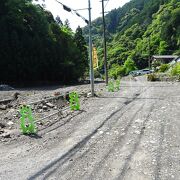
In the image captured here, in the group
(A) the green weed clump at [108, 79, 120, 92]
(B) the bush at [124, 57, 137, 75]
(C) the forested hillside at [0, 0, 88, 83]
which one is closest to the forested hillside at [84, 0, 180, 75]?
(B) the bush at [124, 57, 137, 75]

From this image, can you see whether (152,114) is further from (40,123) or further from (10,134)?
(10,134)

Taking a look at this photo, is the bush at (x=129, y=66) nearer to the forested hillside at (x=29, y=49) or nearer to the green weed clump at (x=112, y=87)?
the forested hillside at (x=29, y=49)

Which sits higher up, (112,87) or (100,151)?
(100,151)

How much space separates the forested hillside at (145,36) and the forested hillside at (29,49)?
121 feet

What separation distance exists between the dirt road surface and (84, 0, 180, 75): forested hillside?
7349 cm

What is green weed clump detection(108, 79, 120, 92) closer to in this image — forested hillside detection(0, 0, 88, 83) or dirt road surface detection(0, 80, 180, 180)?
dirt road surface detection(0, 80, 180, 180)

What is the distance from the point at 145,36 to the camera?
5010 inches

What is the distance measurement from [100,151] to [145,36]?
122m

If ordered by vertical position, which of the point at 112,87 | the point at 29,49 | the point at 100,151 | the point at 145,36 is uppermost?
the point at 145,36

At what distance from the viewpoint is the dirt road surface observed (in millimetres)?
6645

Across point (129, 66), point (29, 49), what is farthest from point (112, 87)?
point (129, 66)

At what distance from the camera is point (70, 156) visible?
786 centimetres

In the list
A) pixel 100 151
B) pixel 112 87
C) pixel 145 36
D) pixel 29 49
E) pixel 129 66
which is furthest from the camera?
pixel 145 36

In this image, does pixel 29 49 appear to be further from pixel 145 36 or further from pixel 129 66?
pixel 145 36
